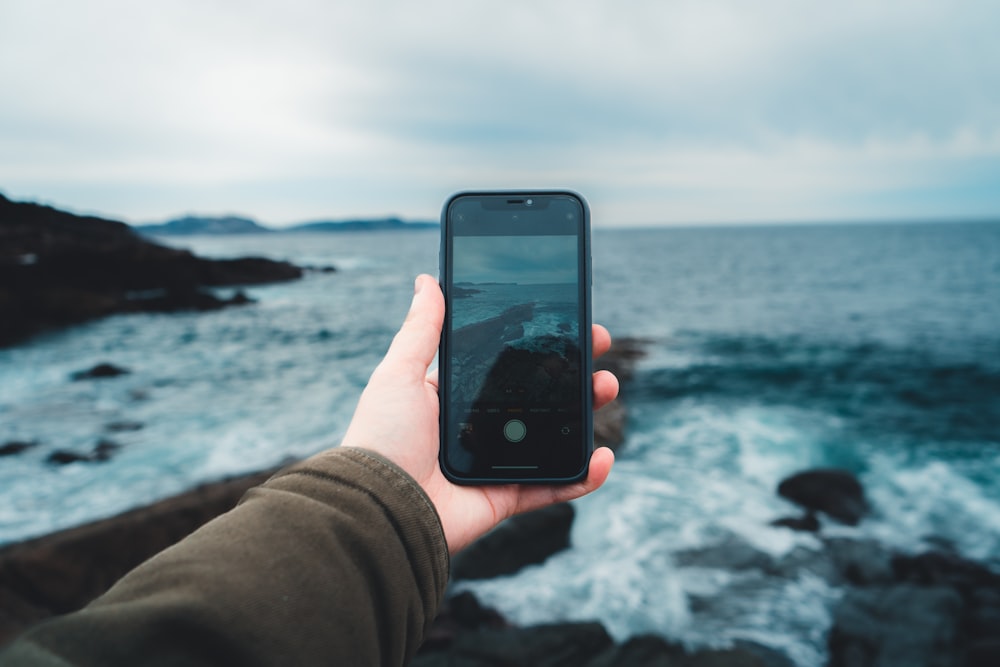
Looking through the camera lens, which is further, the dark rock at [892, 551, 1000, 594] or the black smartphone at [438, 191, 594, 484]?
the dark rock at [892, 551, 1000, 594]

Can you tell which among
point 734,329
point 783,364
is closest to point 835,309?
point 734,329

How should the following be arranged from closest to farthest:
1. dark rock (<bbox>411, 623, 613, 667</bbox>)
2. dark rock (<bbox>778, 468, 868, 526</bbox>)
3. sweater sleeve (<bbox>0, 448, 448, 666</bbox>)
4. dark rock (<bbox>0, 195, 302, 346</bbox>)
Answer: sweater sleeve (<bbox>0, 448, 448, 666</bbox>)
dark rock (<bbox>411, 623, 613, 667</bbox>)
dark rock (<bbox>778, 468, 868, 526</bbox>)
dark rock (<bbox>0, 195, 302, 346</bbox>)

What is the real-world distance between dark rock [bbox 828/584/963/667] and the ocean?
0.28 meters

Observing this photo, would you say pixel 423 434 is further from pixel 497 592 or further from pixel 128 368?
pixel 128 368

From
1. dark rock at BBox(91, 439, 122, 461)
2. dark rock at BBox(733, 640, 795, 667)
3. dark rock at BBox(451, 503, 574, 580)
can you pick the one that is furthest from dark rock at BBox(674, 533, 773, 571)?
dark rock at BBox(91, 439, 122, 461)

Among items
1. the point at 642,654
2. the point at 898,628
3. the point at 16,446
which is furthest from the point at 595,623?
the point at 16,446

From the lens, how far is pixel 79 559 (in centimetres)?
765

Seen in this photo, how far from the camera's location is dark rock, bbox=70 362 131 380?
19.6 metres

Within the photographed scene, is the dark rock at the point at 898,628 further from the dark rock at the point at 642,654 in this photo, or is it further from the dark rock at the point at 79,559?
the dark rock at the point at 79,559

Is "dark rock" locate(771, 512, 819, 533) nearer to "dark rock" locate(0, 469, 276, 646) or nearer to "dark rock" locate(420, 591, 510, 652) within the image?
"dark rock" locate(420, 591, 510, 652)

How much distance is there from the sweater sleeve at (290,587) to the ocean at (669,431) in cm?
672

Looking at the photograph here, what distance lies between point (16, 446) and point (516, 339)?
52.5 ft

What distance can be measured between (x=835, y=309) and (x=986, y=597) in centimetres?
3169

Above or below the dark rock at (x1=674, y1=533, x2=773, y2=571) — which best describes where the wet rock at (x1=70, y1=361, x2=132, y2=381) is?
above
